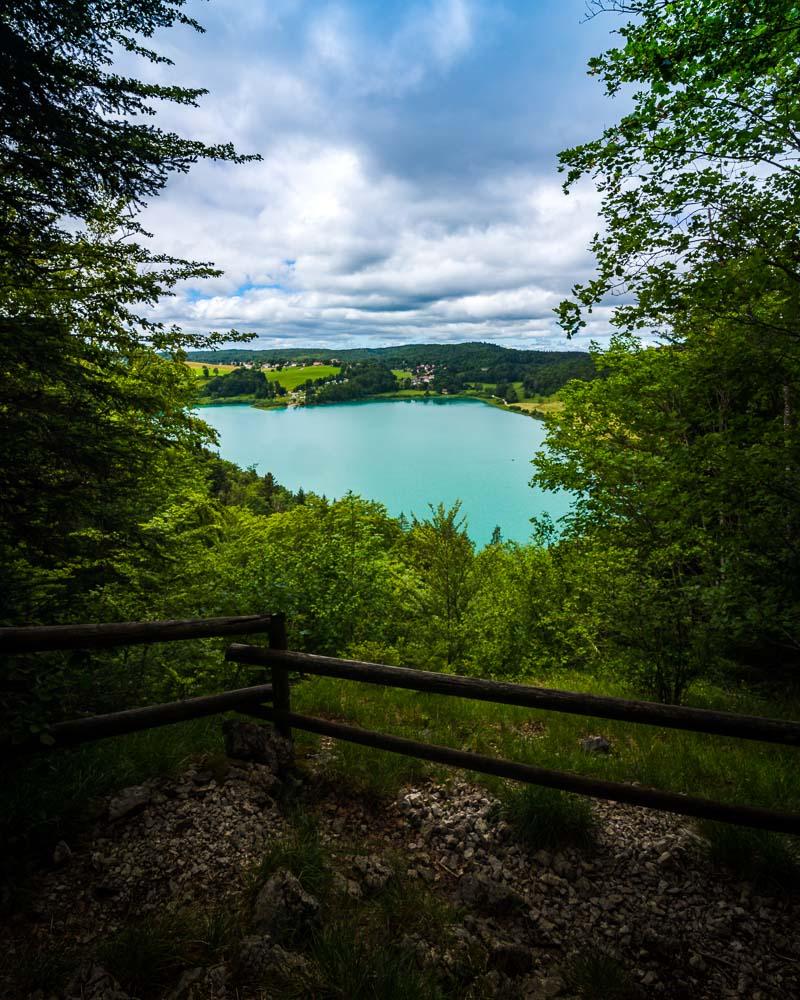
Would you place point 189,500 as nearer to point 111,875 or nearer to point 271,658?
point 271,658

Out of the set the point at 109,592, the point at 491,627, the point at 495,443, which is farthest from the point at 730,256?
the point at 495,443

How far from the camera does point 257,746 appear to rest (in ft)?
13.8

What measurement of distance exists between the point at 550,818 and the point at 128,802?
10.3 feet

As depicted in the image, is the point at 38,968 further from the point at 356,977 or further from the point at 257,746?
the point at 257,746

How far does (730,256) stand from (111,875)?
8.71 metres

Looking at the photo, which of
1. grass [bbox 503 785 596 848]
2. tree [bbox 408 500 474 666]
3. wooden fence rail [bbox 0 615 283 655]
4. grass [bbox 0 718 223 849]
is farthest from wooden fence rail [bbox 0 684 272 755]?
tree [bbox 408 500 474 666]

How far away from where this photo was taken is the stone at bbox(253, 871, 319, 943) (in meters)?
2.57

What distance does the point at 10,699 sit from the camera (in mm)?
3016

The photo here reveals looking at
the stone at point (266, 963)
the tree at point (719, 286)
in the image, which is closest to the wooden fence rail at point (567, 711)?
the stone at point (266, 963)

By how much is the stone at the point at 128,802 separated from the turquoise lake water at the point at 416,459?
6232 cm

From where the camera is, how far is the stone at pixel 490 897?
2973 millimetres

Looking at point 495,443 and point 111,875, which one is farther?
point 495,443

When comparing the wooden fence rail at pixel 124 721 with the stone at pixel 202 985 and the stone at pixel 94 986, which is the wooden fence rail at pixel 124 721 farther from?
the stone at pixel 202 985

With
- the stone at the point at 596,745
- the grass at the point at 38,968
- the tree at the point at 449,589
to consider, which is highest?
the grass at the point at 38,968
